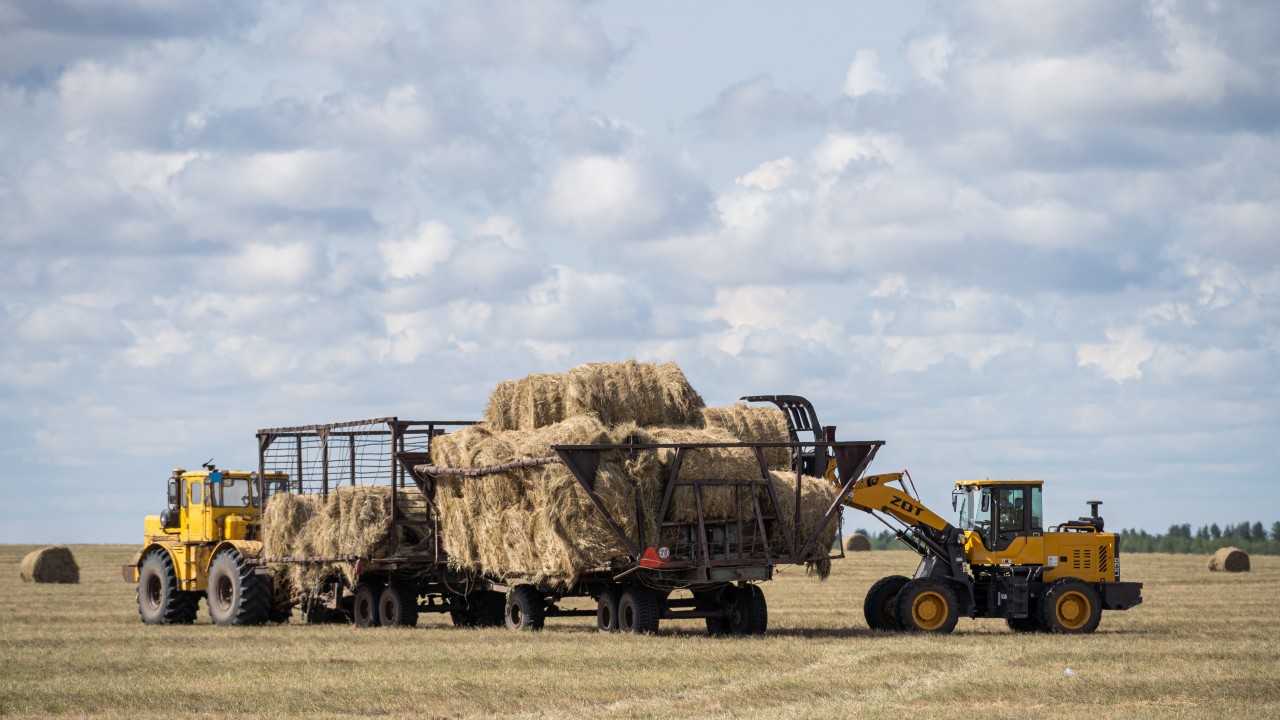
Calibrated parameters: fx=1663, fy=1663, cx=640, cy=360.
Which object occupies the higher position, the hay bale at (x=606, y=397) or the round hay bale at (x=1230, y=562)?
the hay bale at (x=606, y=397)

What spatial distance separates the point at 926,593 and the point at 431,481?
296 inches

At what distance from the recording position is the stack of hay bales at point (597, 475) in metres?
21.4

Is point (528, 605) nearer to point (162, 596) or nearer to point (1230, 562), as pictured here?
point (162, 596)

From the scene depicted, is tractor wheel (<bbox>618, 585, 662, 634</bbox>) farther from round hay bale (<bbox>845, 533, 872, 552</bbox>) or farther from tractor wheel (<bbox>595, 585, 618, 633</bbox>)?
round hay bale (<bbox>845, 533, 872, 552</bbox>)

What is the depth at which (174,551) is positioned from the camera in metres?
28.5

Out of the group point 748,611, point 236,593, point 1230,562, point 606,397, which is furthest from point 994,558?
point 1230,562

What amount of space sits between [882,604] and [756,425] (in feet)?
10.4

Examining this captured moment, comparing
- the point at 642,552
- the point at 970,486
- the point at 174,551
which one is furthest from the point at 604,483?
the point at 174,551

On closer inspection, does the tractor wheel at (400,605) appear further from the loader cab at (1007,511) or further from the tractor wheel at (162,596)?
the loader cab at (1007,511)

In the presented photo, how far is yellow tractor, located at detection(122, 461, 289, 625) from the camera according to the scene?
89.6 ft

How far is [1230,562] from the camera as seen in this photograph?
4778cm

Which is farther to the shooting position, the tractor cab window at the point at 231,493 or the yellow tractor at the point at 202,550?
the tractor cab window at the point at 231,493

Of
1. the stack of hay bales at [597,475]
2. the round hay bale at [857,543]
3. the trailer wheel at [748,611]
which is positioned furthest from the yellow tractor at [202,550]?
the round hay bale at [857,543]

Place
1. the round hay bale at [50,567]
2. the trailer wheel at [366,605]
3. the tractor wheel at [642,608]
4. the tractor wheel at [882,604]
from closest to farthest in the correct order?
the tractor wheel at [642,608]
the tractor wheel at [882,604]
the trailer wheel at [366,605]
the round hay bale at [50,567]
